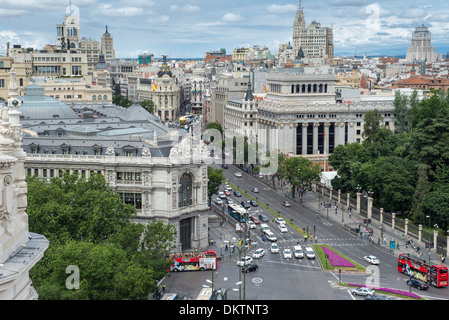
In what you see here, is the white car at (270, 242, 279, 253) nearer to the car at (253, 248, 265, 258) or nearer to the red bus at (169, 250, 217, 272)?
the car at (253, 248, 265, 258)

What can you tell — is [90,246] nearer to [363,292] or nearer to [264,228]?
[363,292]

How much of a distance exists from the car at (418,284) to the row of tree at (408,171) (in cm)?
2035

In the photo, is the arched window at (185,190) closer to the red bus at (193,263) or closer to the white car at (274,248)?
the red bus at (193,263)

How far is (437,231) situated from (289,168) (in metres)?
33.5

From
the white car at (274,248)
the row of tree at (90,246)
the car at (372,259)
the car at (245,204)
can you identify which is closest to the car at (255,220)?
the car at (245,204)

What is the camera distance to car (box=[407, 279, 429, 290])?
64.6 m

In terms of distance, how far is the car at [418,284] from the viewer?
64.6 m

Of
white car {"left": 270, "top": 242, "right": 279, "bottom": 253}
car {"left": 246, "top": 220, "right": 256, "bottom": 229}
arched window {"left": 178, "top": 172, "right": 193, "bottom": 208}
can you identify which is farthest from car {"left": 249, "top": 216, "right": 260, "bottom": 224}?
arched window {"left": 178, "top": 172, "right": 193, "bottom": 208}

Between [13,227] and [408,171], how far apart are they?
8494 centimetres

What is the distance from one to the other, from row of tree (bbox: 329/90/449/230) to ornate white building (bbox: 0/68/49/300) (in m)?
69.3

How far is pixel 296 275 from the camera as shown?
68875 millimetres

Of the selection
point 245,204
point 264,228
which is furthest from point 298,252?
point 245,204

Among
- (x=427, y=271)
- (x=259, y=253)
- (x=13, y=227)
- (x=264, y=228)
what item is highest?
(x=13, y=227)
